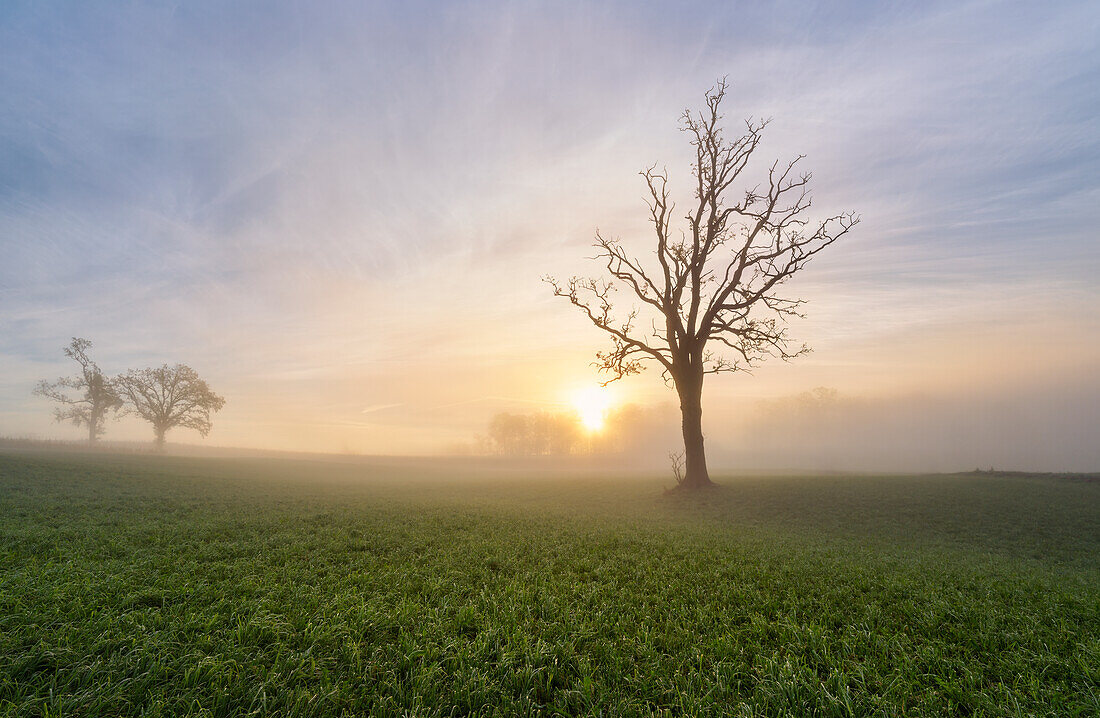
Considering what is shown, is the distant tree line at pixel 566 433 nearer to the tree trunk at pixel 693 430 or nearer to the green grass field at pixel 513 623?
the tree trunk at pixel 693 430

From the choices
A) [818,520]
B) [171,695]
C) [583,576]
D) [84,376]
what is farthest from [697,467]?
[84,376]

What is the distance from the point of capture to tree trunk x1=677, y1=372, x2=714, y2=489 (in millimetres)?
25859

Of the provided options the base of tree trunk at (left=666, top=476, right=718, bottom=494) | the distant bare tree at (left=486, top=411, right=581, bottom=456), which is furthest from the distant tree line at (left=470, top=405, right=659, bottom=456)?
the base of tree trunk at (left=666, top=476, right=718, bottom=494)

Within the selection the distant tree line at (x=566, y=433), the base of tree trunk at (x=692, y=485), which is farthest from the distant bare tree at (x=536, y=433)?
the base of tree trunk at (x=692, y=485)

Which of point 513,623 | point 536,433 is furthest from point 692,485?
point 536,433

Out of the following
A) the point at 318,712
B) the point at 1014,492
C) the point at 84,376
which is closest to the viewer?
the point at 318,712

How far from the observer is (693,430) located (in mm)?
25953

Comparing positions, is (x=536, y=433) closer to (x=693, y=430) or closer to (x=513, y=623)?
(x=693, y=430)

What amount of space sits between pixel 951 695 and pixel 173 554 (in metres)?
13.3

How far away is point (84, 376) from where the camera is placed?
221 ft

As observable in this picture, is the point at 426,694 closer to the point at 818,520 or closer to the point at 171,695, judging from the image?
the point at 171,695

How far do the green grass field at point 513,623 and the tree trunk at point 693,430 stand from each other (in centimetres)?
1267

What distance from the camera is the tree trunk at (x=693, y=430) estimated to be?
1018 inches

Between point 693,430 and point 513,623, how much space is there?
21399mm
